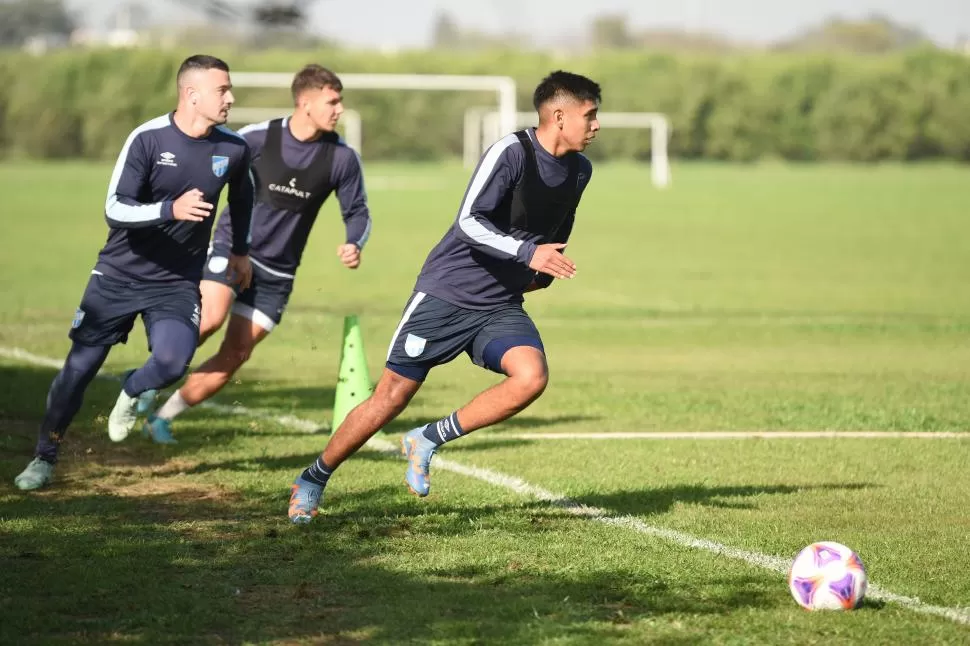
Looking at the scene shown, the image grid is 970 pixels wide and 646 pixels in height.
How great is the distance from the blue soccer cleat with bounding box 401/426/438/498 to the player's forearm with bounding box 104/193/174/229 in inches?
68.5

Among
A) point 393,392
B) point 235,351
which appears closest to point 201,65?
point 393,392

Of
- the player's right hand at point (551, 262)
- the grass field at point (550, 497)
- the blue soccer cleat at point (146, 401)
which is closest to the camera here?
the grass field at point (550, 497)

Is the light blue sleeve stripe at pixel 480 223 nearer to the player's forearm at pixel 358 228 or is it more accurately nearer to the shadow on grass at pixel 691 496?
the shadow on grass at pixel 691 496

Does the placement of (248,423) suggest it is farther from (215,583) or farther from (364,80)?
(364,80)

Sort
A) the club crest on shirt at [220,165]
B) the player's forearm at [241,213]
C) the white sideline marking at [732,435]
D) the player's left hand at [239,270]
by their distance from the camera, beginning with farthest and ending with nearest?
the white sideline marking at [732,435], the player's left hand at [239,270], the player's forearm at [241,213], the club crest on shirt at [220,165]

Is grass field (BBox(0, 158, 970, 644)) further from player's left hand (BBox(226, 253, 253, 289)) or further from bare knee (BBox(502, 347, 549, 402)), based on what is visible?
player's left hand (BBox(226, 253, 253, 289))

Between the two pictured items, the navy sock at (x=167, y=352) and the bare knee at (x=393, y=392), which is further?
the navy sock at (x=167, y=352)

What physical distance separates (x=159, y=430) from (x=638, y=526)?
12.5ft

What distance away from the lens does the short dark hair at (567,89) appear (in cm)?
752

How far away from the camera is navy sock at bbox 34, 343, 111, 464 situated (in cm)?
865

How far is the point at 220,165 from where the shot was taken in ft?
28.4

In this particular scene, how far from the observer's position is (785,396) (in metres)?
12.4

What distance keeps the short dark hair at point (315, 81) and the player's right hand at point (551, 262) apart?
10.3 feet

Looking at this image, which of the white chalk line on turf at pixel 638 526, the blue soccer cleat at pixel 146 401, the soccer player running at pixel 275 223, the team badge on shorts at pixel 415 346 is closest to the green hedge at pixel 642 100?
the soccer player running at pixel 275 223
